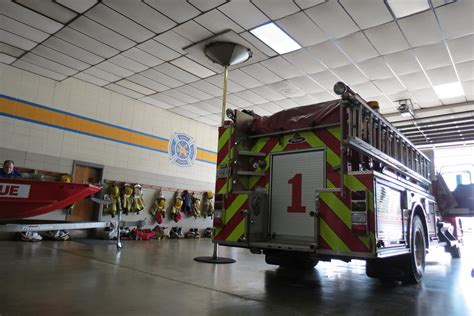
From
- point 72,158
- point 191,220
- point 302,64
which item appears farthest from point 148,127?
point 302,64

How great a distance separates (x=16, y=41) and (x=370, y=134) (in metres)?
7.61

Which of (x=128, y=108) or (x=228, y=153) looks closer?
(x=228, y=153)

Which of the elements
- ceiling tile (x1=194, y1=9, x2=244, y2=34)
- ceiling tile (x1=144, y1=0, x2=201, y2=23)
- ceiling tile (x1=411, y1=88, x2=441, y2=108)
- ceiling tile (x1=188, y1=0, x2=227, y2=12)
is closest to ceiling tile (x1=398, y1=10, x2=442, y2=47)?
ceiling tile (x1=411, y1=88, x2=441, y2=108)

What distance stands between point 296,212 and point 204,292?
1.46m

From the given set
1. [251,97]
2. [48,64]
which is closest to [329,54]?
[251,97]

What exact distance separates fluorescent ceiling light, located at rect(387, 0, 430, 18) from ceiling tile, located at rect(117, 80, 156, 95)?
22.5 feet

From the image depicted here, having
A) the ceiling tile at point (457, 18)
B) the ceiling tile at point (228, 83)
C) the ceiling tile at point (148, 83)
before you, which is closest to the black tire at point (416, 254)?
the ceiling tile at point (457, 18)

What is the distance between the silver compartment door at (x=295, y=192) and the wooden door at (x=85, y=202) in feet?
22.9

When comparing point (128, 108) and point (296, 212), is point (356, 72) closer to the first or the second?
point (296, 212)

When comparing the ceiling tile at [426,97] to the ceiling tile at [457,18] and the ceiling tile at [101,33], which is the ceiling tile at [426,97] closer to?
the ceiling tile at [457,18]

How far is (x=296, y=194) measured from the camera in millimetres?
4234

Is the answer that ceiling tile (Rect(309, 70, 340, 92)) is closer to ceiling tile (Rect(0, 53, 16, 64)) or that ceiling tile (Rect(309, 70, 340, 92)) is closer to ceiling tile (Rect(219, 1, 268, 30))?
ceiling tile (Rect(219, 1, 268, 30))

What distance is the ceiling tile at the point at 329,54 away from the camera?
7242mm

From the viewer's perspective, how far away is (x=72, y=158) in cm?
938
